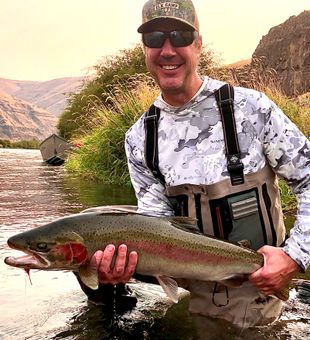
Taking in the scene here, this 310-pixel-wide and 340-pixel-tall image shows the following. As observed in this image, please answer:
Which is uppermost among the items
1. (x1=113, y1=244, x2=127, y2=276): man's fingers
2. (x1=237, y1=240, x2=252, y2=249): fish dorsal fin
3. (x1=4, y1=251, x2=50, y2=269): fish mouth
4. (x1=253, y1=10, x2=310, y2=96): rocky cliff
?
(x1=253, y1=10, x2=310, y2=96): rocky cliff

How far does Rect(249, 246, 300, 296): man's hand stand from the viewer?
3.02m

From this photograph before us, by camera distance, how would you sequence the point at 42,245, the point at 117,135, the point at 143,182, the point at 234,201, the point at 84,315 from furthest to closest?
the point at 117,135 → the point at 84,315 → the point at 143,182 → the point at 234,201 → the point at 42,245

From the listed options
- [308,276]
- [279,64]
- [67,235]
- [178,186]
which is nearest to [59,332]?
[67,235]

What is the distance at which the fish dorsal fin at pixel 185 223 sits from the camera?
3.09 m

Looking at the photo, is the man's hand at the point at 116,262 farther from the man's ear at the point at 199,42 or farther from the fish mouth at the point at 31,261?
the man's ear at the point at 199,42

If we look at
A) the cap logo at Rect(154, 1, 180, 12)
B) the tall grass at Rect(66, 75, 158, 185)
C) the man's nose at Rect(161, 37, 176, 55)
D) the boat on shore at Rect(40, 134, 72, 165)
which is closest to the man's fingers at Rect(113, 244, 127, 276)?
the man's nose at Rect(161, 37, 176, 55)

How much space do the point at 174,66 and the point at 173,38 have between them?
167 millimetres

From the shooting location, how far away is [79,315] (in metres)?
3.93

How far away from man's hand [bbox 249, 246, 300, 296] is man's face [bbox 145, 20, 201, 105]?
1.07m

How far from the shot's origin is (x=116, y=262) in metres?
2.95

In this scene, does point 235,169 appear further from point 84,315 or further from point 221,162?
point 84,315

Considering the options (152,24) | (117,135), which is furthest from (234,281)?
(117,135)

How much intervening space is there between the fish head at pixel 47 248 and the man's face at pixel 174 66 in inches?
43.2

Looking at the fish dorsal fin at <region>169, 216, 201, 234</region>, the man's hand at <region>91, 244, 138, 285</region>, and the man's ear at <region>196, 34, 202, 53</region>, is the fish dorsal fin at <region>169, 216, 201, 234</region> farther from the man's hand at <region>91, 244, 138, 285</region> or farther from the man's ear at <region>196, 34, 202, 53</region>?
the man's ear at <region>196, 34, 202, 53</region>
